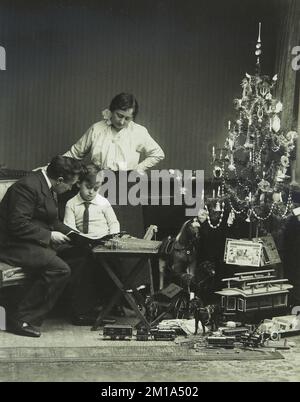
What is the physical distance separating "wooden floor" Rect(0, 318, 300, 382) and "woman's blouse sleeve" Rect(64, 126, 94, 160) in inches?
78.6

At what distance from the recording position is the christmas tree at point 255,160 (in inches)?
348

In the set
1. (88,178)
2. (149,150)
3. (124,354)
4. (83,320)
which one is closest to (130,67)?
(149,150)

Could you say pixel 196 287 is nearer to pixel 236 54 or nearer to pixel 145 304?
pixel 145 304

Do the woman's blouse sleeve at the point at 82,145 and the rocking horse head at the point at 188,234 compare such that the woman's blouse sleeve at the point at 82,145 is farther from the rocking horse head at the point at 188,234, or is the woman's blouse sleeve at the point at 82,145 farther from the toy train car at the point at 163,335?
the toy train car at the point at 163,335

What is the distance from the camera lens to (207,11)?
359 inches

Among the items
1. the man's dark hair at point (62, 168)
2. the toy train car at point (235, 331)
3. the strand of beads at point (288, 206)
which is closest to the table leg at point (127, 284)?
the toy train car at point (235, 331)

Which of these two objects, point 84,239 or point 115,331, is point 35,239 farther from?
point 115,331

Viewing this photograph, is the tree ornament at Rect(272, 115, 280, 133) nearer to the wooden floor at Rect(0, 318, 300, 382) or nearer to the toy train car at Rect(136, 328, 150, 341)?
the wooden floor at Rect(0, 318, 300, 382)

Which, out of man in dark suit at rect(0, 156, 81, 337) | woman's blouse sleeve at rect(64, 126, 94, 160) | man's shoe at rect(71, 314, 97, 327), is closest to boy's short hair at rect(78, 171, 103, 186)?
man in dark suit at rect(0, 156, 81, 337)

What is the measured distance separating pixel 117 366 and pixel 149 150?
2586 mm

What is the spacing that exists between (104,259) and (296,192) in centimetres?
220

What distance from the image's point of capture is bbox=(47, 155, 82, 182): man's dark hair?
8461 mm

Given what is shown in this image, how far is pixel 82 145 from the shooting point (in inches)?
362

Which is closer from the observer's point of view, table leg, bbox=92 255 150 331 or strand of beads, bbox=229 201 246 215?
table leg, bbox=92 255 150 331
